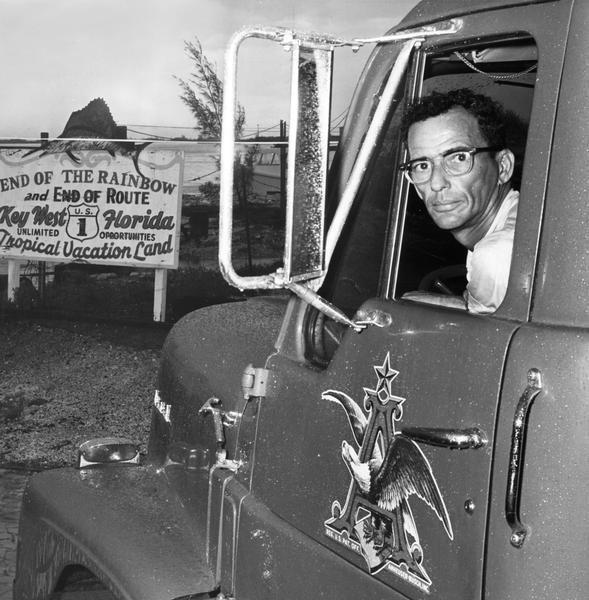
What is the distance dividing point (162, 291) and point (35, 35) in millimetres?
3569

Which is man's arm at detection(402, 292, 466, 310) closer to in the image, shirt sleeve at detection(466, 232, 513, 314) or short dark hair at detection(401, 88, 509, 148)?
shirt sleeve at detection(466, 232, 513, 314)

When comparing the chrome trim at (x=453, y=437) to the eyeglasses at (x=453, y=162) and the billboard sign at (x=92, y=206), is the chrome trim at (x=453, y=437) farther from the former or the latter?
the billboard sign at (x=92, y=206)

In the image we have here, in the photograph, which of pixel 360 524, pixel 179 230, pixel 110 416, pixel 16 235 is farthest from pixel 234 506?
pixel 16 235

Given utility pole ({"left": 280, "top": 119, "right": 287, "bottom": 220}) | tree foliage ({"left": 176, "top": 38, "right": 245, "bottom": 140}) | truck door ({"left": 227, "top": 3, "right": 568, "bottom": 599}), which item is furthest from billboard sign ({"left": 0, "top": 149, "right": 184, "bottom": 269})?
truck door ({"left": 227, "top": 3, "right": 568, "bottom": 599})

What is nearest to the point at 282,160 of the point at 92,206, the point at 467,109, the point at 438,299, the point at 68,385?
the point at 92,206

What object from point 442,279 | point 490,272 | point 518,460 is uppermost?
point 490,272

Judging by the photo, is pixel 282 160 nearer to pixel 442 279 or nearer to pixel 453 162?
pixel 442 279

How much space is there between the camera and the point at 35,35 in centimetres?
1232

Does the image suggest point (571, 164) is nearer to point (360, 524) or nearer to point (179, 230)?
point (360, 524)

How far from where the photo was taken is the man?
2064 millimetres

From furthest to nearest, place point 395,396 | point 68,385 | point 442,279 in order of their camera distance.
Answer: point 68,385, point 442,279, point 395,396

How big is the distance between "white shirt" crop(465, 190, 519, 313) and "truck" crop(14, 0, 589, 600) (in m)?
0.10

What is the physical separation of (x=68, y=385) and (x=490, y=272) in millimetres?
7853

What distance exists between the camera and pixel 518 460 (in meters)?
1.63
